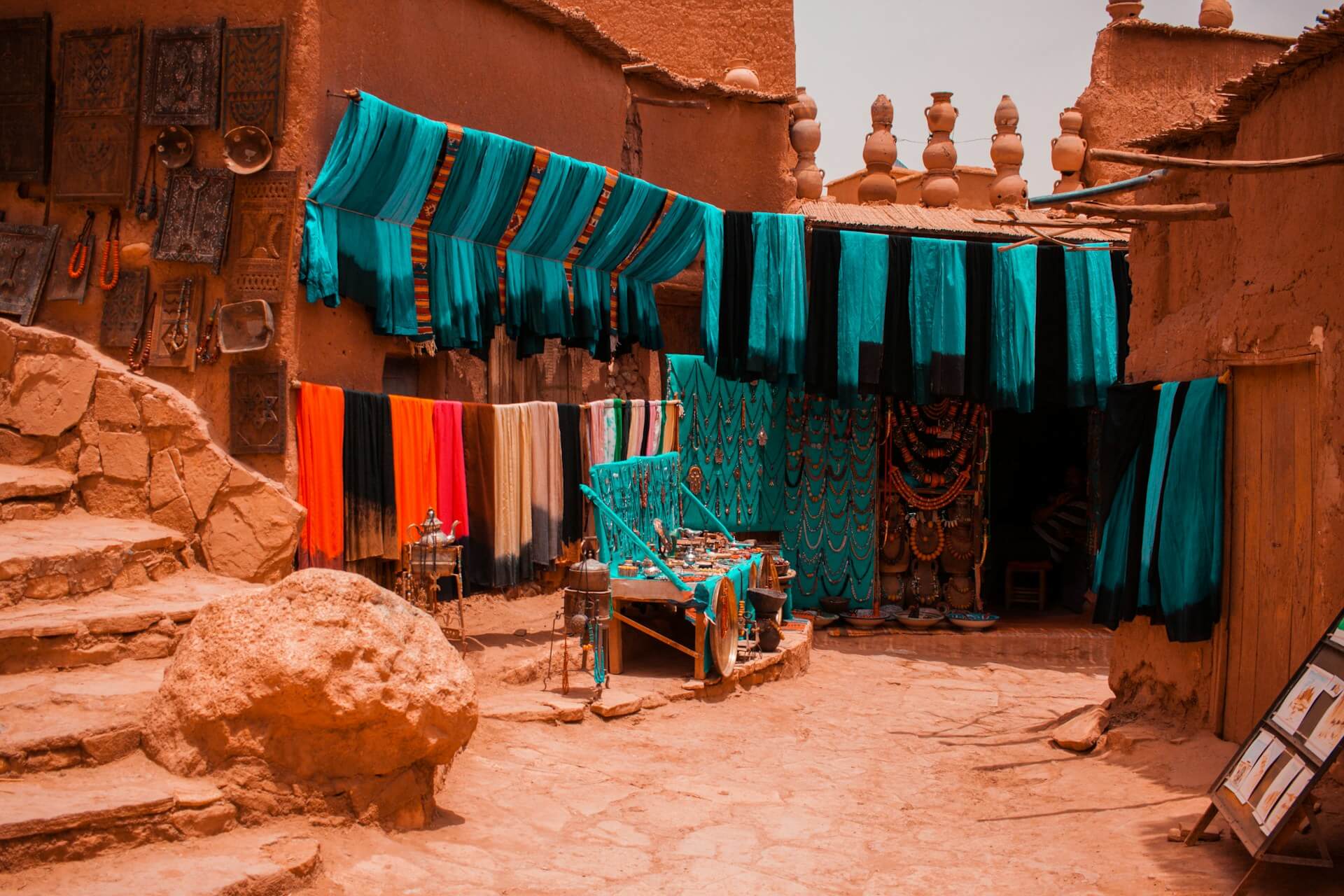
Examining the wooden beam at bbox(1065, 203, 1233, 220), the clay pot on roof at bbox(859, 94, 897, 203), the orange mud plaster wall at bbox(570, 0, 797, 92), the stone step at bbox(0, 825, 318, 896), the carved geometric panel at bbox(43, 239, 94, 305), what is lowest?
the stone step at bbox(0, 825, 318, 896)

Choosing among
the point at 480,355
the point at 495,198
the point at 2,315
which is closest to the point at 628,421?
the point at 480,355

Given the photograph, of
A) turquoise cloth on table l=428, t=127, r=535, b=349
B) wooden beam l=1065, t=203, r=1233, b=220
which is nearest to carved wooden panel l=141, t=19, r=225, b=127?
turquoise cloth on table l=428, t=127, r=535, b=349

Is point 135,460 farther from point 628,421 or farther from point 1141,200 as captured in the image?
point 1141,200

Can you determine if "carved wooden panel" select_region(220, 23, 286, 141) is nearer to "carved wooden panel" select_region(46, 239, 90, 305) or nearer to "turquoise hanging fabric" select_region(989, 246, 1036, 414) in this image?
"carved wooden panel" select_region(46, 239, 90, 305)

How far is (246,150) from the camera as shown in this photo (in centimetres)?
707

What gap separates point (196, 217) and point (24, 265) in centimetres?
113

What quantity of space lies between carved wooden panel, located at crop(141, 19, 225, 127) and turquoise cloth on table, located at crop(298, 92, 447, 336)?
2.30ft

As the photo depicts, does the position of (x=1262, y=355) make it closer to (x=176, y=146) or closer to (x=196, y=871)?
(x=196, y=871)

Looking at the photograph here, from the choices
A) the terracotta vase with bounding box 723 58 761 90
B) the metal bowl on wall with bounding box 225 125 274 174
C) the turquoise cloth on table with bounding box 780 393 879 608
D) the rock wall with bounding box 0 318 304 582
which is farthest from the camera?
the turquoise cloth on table with bounding box 780 393 879 608

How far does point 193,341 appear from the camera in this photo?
23.3ft

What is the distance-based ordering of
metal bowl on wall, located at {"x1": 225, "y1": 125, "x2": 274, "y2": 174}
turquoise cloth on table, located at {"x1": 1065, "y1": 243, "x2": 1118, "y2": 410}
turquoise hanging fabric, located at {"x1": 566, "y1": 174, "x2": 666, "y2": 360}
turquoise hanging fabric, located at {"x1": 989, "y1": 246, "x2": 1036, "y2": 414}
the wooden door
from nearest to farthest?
the wooden door
metal bowl on wall, located at {"x1": 225, "y1": 125, "x2": 274, "y2": 174}
turquoise hanging fabric, located at {"x1": 566, "y1": 174, "x2": 666, "y2": 360}
turquoise hanging fabric, located at {"x1": 989, "y1": 246, "x2": 1036, "y2": 414}
turquoise cloth on table, located at {"x1": 1065, "y1": 243, "x2": 1118, "y2": 410}

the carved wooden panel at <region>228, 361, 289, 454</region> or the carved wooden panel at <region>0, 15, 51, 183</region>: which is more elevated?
the carved wooden panel at <region>0, 15, 51, 183</region>

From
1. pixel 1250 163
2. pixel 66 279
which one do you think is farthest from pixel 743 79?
pixel 1250 163

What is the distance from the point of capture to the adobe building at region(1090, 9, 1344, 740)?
572cm
